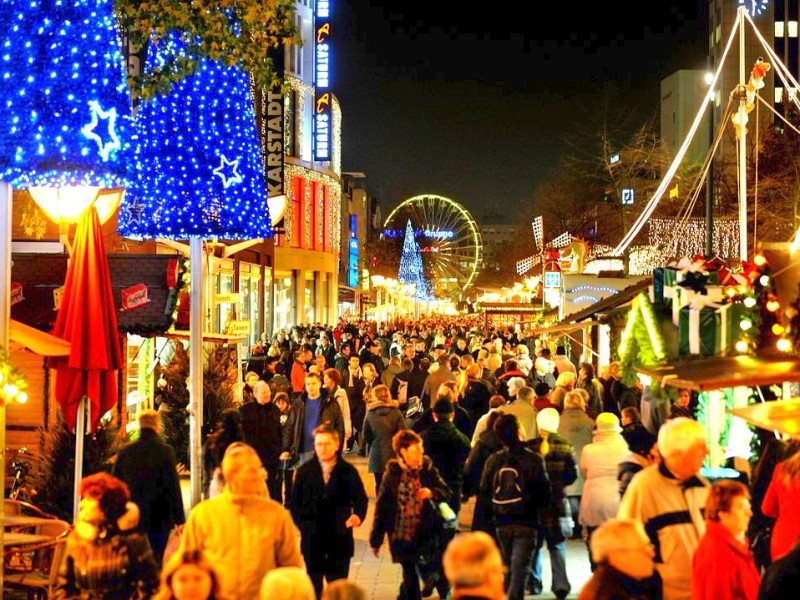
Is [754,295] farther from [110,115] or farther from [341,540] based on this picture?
[110,115]

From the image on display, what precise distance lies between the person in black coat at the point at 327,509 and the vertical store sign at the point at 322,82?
4882 centimetres

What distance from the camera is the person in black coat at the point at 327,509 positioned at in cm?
778

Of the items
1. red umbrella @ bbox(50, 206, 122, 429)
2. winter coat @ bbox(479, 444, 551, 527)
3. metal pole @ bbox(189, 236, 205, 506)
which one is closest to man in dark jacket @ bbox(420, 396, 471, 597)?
winter coat @ bbox(479, 444, 551, 527)

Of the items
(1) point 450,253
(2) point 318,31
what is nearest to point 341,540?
(2) point 318,31

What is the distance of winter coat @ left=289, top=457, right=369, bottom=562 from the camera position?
7781mm

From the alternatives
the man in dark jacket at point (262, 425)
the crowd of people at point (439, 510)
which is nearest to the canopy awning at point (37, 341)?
the crowd of people at point (439, 510)

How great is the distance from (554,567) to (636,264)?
27.0 m

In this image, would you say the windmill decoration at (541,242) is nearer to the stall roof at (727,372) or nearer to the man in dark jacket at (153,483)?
the stall roof at (727,372)

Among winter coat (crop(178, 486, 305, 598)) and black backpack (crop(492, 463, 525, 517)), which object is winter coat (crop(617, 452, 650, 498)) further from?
winter coat (crop(178, 486, 305, 598))

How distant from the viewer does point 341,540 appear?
7812mm

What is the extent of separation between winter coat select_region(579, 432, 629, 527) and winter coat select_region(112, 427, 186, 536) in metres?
3.32

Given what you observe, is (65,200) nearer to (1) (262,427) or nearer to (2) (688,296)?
(1) (262,427)

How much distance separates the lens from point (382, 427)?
1114 centimetres

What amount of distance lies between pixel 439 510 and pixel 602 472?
177 centimetres
